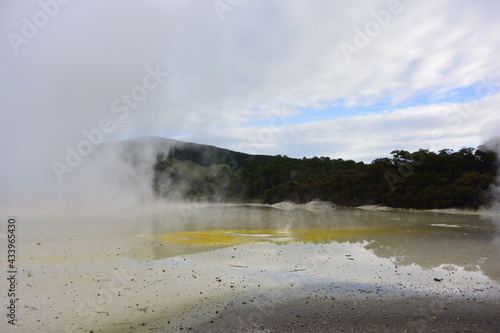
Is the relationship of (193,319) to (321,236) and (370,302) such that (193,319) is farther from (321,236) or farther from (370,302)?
(321,236)

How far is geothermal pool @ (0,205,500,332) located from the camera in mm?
6875

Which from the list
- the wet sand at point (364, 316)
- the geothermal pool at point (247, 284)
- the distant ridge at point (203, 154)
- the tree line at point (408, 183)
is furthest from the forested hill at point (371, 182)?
the distant ridge at point (203, 154)

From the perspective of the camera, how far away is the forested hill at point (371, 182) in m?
45.5

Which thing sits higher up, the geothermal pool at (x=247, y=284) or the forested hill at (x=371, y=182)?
the forested hill at (x=371, y=182)

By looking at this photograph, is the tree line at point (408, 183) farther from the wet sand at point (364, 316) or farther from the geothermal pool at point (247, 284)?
the wet sand at point (364, 316)

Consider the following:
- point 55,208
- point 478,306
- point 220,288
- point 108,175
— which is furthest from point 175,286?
point 108,175

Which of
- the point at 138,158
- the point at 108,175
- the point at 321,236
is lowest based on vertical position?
the point at 321,236

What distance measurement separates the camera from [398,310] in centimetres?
731

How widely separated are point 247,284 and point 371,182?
5946cm

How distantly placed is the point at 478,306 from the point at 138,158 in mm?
75602

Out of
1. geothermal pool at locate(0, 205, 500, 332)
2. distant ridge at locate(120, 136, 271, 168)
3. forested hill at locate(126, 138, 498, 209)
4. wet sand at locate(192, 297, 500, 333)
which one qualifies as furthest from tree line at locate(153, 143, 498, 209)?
distant ridge at locate(120, 136, 271, 168)

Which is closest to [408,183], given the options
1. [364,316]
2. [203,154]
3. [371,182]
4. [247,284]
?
[371,182]

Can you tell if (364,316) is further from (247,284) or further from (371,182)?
(371,182)

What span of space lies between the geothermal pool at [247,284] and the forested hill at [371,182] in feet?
109
